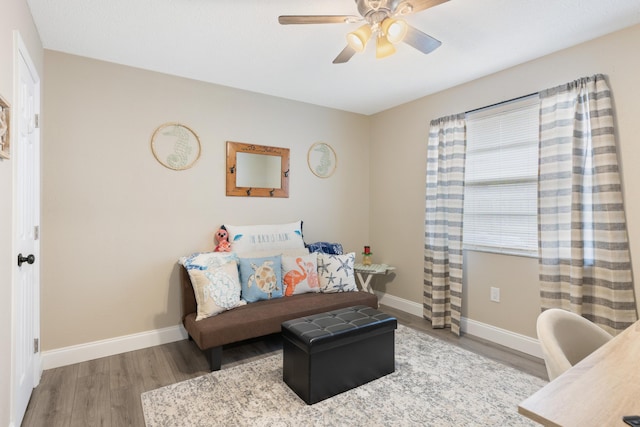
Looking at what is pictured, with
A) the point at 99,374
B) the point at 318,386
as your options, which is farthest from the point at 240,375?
the point at 99,374

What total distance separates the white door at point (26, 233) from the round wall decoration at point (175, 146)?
2.74ft

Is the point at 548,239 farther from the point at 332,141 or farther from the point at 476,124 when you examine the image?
the point at 332,141

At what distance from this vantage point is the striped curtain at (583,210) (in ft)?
7.52

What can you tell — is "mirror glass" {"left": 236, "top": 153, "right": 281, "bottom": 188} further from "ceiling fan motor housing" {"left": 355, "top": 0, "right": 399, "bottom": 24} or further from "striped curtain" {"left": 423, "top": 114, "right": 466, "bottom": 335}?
"ceiling fan motor housing" {"left": 355, "top": 0, "right": 399, "bottom": 24}

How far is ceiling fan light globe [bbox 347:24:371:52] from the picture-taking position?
186cm

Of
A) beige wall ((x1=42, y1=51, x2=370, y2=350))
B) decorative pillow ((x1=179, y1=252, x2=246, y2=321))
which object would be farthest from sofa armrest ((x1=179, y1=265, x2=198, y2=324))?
beige wall ((x1=42, y1=51, x2=370, y2=350))

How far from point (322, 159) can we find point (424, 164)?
1.18m

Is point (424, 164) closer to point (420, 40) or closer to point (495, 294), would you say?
point (495, 294)

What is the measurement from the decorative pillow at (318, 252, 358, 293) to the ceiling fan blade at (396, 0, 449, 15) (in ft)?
7.28

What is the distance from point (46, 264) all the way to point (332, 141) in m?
3.02

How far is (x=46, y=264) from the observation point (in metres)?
2.56

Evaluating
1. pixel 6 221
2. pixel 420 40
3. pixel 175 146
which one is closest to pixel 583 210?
pixel 420 40

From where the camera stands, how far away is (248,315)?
103 inches

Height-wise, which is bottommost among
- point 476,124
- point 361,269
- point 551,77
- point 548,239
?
point 361,269
